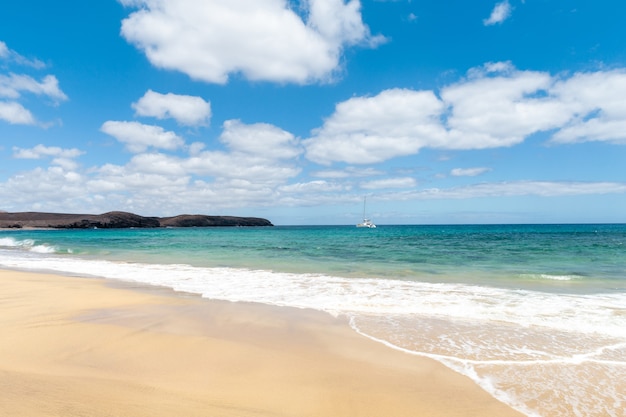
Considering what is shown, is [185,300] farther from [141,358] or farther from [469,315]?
[469,315]

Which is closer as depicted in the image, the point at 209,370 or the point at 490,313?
the point at 209,370

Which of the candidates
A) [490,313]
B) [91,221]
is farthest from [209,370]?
[91,221]

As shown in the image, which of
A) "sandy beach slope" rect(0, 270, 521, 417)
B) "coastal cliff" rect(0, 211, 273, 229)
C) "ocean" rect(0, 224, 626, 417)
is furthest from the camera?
"coastal cliff" rect(0, 211, 273, 229)

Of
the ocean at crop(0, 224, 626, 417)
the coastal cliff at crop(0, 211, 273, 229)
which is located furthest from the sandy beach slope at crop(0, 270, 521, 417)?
the coastal cliff at crop(0, 211, 273, 229)

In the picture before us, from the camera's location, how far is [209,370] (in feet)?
14.7

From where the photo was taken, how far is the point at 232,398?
372 centimetres

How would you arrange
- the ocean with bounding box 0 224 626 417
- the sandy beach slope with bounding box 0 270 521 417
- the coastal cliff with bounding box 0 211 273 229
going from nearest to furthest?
the sandy beach slope with bounding box 0 270 521 417, the ocean with bounding box 0 224 626 417, the coastal cliff with bounding box 0 211 273 229

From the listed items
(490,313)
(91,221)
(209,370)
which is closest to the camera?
(209,370)

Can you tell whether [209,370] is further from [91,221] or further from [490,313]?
[91,221]

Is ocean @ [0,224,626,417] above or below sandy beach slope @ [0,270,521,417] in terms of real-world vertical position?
below

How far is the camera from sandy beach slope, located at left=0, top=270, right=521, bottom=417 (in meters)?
3.53

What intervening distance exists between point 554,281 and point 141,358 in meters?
14.2

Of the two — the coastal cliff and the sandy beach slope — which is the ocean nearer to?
the sandy beach slope

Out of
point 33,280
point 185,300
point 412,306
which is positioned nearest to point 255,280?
point 185,300
